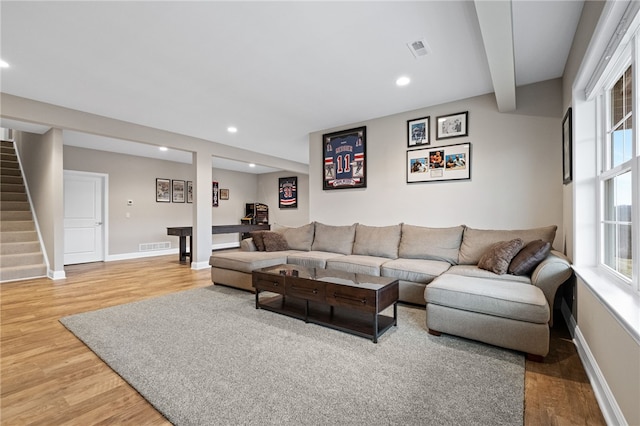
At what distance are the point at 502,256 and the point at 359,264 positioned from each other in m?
1.49

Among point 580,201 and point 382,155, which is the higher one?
point 382,155

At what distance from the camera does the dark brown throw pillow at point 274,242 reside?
452 cm

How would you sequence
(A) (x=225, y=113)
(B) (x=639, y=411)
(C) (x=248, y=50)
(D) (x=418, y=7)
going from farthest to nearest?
(A) (x=225, y=113), (C) (x=248, y=50), (D) (x=418, y=7), (B) (x=639, y=411)

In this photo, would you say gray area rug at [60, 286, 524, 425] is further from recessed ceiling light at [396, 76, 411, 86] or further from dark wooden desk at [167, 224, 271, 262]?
dark wooden desk at [167, 224, 271, 262]

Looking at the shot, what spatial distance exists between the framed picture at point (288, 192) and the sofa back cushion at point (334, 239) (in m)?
4.59

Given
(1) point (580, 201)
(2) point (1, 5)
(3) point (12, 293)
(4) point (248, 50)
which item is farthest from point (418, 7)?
(3) point (12, 293)

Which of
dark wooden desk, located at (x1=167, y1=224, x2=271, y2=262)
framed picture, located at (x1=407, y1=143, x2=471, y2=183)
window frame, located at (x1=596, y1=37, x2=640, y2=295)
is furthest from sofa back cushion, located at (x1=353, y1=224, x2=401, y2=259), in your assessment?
dark wooden desk, located at (x1=167, y1=224, x2=271, y2=262)

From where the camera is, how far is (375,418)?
145 cm

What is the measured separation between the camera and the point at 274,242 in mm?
4574

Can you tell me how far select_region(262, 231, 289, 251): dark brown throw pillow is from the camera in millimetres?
4521

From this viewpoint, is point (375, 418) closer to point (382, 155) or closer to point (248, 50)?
point (248, 50)

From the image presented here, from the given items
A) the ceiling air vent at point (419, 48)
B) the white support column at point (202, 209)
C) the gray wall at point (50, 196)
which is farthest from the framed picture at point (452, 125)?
the gray wall at point (50, 196)

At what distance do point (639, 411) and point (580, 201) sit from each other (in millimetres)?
1716

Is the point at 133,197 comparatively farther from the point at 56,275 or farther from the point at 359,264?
the point at 359,264
